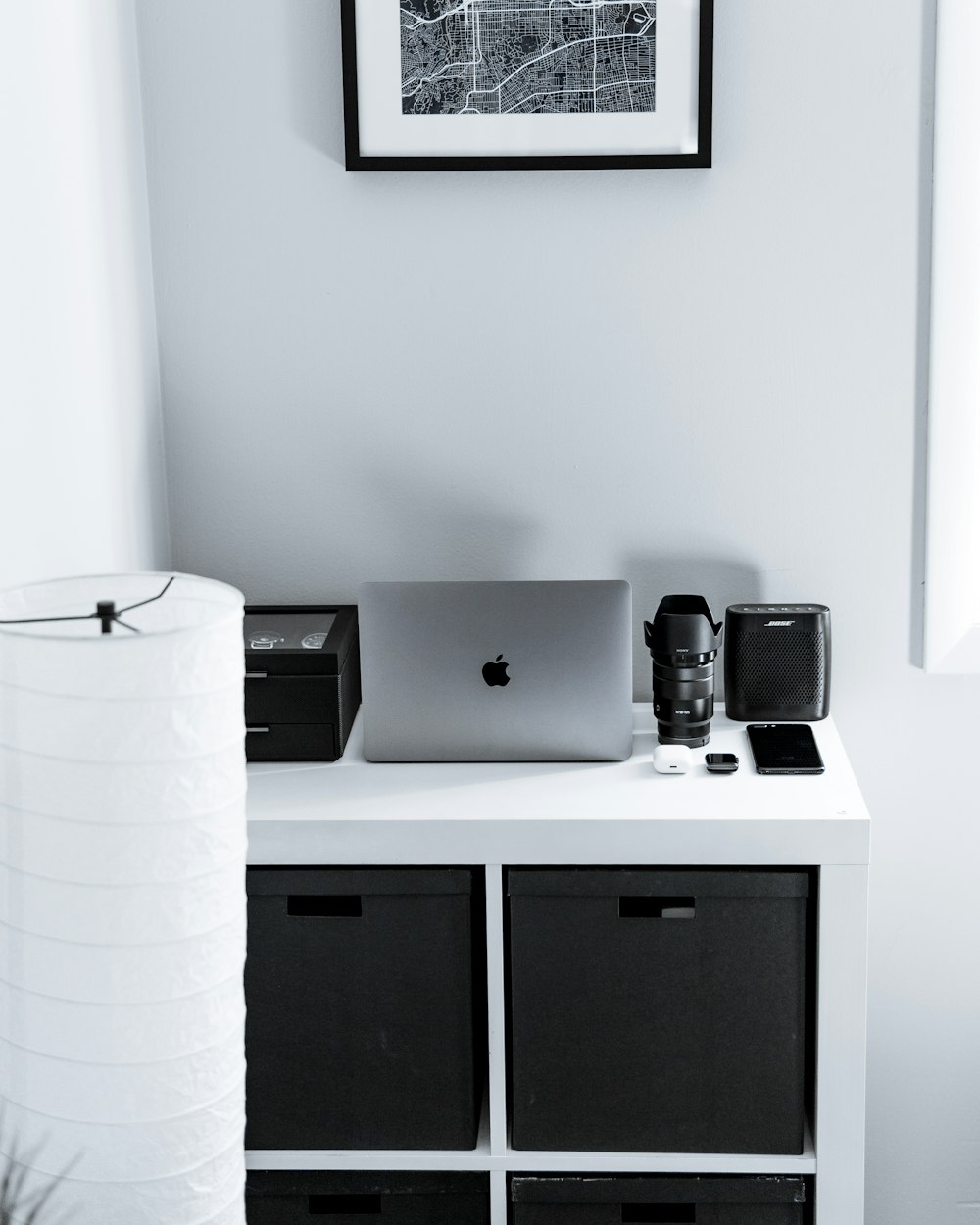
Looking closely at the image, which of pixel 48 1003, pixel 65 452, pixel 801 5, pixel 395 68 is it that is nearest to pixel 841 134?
pixel 801 5

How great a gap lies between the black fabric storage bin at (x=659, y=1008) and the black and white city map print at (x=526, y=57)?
99cm

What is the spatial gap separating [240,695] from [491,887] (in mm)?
626

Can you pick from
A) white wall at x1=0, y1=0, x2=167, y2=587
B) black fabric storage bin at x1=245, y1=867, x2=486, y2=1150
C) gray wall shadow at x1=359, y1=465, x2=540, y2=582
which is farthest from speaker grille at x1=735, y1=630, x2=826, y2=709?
white wall at x1=0, y1=0, x2=167, y2=587

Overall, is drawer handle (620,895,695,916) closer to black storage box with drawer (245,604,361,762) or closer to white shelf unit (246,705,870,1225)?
white shelf unit (246,705,870,1225)

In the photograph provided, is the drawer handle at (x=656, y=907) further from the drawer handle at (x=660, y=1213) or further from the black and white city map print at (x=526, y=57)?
the black and white city map print at (x=526, y=57)

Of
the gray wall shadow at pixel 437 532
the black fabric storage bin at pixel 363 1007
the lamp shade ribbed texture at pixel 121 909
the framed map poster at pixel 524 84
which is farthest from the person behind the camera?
the gray wall shadow at pixel 437 532

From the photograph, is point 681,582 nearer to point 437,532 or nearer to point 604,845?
point 437,532

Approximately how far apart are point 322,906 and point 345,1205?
383 mm

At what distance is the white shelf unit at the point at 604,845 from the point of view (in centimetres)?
156

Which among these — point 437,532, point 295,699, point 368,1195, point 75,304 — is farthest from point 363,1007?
point 75,304

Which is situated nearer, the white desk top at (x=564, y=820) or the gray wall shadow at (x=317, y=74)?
the white desk top at (x=564, y=820)

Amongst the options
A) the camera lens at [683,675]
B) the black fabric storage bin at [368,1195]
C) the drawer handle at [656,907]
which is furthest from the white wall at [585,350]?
the black fabric storage bin at [368,1195]

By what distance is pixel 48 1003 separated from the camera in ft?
3.29

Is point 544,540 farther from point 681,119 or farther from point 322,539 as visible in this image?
point 681,119
